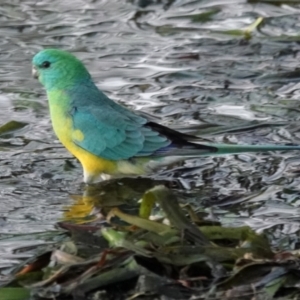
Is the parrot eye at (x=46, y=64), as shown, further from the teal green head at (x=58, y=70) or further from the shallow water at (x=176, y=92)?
the shallow water at (x=176, y=92)

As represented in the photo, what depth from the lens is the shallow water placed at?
5840 millimetres

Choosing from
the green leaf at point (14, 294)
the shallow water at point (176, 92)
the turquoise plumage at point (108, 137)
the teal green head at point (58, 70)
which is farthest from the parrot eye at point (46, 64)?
the green leaf at point (14, 294)

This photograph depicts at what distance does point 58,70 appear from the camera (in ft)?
21.6

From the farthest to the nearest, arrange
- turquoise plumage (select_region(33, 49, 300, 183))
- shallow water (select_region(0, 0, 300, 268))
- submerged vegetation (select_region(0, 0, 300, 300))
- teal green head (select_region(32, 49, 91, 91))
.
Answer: teal green head (select_region(32, 49, 91, 91)) < turquoise plumage (select_region(33, 49, 300, 183)) < shallow water (select_region(0, 0, 300, 268)) < submerged vegetation (select_region(0, 0, 300, 300))

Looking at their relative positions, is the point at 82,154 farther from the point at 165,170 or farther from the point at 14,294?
the point at 14,294

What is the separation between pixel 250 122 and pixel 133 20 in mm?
2809

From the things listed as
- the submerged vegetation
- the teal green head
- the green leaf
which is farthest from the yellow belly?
the green leaf

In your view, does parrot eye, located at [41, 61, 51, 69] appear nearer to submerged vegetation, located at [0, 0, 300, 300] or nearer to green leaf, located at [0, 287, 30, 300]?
submerged vegetation, located at [0, 0, 300, 300]

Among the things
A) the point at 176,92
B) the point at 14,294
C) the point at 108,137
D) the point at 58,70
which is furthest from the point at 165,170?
the point at 14,294

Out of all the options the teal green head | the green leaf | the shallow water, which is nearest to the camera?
the green leaf

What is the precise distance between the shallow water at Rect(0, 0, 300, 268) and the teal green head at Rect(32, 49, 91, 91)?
19.7 inches

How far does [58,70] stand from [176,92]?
4.85ft

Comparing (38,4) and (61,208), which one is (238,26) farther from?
(61,208)

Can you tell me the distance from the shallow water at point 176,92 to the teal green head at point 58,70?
0.50 meters
